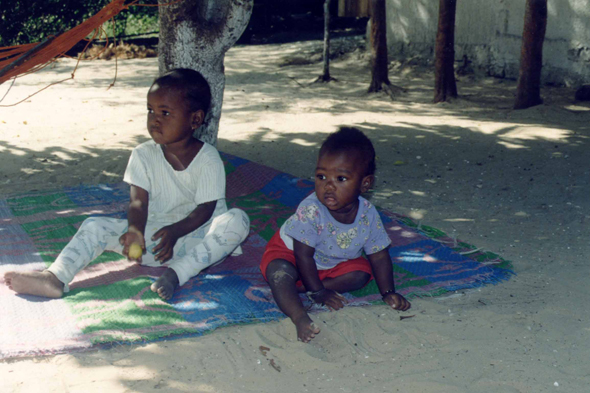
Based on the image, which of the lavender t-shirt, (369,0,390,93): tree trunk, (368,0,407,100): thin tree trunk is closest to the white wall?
(368,0,407,100): thin tree trunk

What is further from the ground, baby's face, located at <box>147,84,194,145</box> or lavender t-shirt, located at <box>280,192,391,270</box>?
baby's face, located at <box>147,84,194,145</box>

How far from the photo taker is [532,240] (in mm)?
3986

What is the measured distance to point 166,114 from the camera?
330 centimetres

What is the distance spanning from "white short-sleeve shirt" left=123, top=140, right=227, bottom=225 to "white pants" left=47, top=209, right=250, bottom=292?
0.10m

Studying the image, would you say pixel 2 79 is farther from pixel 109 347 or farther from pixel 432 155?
pixel 432 155

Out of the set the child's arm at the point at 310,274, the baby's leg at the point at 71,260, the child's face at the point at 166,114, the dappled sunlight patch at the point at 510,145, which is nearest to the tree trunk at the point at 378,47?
the dappled sunlight patch at the point at 510,145

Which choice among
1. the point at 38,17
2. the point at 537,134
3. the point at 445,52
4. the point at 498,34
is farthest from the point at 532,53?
the point at 38,17

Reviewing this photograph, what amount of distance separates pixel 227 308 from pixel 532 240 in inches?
81.0

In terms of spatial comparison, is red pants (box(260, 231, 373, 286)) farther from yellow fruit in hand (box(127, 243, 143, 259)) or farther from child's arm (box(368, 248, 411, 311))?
yellow fruit in hand (box(127, 243, 143, 259))

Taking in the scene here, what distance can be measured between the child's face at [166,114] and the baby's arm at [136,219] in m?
0.29

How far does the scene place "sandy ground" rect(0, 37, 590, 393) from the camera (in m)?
2.54

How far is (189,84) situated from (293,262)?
108 centimetres

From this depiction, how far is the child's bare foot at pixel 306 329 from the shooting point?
2.70 metres

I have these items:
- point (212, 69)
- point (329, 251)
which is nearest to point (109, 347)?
point (329, 251)
